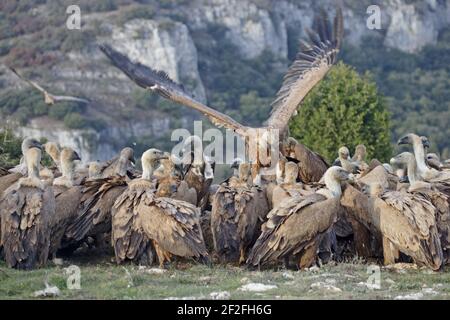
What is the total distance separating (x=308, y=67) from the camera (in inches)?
701

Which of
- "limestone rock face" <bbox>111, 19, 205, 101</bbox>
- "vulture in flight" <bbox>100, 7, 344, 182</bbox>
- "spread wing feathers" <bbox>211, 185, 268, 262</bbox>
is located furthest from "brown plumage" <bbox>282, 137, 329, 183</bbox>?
"limestone rock face" <bbox>111, 19, 205, 101</bbox>

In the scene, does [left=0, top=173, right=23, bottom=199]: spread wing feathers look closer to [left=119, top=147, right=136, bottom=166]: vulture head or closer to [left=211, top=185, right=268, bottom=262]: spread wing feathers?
[left=119, top=147, right=136, bottom=166]: vulture head

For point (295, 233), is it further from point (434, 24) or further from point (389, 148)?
point (434, 24)

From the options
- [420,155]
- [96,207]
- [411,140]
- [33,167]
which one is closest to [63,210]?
[96,207]

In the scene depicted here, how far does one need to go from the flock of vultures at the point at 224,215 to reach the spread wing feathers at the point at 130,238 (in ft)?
0.04

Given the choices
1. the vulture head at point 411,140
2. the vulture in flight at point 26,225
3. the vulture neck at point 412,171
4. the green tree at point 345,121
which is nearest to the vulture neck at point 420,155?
the vulture head at point 411,140

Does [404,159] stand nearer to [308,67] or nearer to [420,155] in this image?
[420,155]

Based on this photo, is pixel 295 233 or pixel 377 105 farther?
pixel 377 105

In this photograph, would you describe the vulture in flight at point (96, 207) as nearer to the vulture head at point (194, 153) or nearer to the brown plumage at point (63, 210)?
the brown plumage at point (63, 210)

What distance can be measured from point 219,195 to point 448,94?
46977mm

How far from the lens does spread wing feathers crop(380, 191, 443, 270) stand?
12.2 meters
